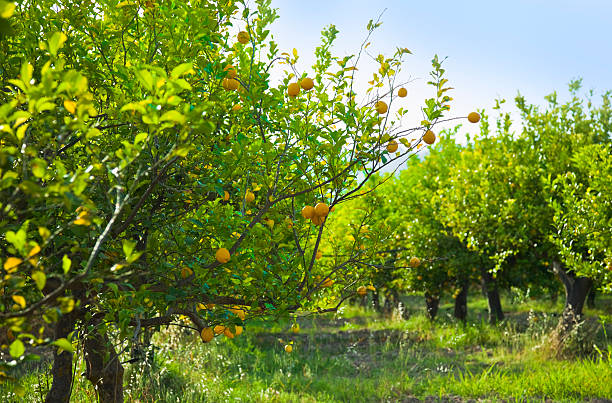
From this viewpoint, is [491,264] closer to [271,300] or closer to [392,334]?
[392,334]

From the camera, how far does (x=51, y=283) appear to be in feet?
8.30

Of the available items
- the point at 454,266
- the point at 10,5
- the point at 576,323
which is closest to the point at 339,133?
the point at 10,5

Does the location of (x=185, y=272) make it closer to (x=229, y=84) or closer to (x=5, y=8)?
(x=229, y=84)

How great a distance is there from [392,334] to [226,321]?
903 cm

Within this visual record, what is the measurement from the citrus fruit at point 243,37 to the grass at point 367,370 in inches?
93.8

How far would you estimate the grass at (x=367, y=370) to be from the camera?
559 cm

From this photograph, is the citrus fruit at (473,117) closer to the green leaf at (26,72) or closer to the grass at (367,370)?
the grass at (367,370)

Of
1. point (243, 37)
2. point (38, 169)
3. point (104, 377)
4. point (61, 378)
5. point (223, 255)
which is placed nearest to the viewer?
point (38, 169)

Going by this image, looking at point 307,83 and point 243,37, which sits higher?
point 243,37

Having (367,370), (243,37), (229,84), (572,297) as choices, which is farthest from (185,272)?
(572,297)

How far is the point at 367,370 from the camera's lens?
7.77m

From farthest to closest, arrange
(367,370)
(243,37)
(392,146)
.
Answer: (367,370) < (243,37) < (392,146)

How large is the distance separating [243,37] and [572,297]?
8257mm

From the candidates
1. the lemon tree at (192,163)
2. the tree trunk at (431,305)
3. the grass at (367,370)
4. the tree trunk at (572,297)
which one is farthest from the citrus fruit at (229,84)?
the tree trunk at (431,305)
